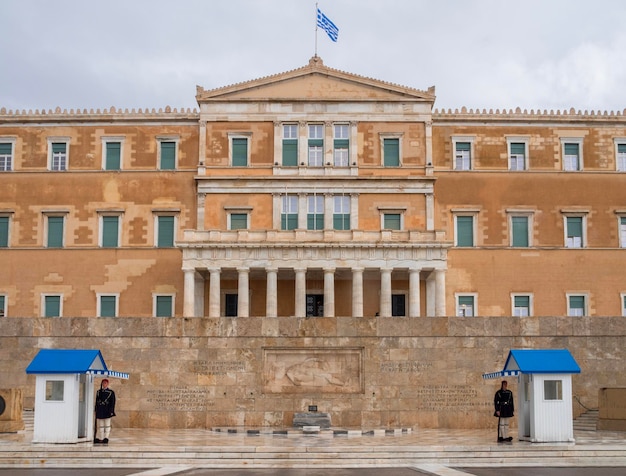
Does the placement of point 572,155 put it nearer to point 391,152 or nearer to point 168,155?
point 391,152

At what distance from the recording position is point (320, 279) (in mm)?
49906

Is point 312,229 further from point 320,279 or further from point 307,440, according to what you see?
point 307,440

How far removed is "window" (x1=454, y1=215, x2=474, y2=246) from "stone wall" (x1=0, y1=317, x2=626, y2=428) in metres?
23.7

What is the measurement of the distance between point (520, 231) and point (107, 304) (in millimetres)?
22945

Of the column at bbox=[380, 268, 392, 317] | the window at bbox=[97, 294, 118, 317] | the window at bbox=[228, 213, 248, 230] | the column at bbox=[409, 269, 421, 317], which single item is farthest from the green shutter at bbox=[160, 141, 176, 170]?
the column at bbox=[409, 269, 421, 317]

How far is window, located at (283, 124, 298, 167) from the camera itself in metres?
51.8

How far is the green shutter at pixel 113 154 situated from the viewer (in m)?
52.7

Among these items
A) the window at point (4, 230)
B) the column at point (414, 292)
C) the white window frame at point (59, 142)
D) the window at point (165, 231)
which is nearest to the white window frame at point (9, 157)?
the white window frame at point (59, 142)

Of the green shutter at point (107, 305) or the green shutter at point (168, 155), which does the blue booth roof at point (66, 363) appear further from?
the green shutter at point (168, 155)

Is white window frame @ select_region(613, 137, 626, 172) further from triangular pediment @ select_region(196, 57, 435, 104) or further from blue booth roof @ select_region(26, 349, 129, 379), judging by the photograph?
blue booth roof @ select_region(26, 349, 129, 379)

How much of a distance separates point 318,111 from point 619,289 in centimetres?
1914

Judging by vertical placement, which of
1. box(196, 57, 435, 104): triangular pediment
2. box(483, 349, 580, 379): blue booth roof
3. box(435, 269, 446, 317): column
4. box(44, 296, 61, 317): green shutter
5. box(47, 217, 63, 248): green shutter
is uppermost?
box(196, 57, 435, 104): triangular pediment

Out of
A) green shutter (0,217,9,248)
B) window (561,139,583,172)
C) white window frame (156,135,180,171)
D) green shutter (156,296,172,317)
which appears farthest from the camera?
window (561,139,583,172)

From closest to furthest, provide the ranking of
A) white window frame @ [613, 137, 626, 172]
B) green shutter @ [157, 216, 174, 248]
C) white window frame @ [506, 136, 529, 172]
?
1. green shutter @ [157, 216, 174, 248]
2. white window frame @ [506, 136, 529, 172]
3. white window frame @ [613, 137, 626, 172]
